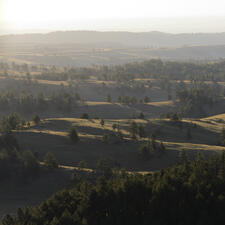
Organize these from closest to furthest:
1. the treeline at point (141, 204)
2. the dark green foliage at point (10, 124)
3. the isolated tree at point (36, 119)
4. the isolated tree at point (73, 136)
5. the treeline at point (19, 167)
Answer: the treeline at point (141, 204)
the treeline at point (19, 167)
the isolated tree at point (73, 136)
the dark green foliage at point (10, 124)
the isolated tree at point (36, 119)

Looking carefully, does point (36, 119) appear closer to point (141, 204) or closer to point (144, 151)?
point (144, 151)

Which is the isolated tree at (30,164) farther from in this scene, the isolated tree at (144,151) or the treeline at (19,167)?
the isolated tree at (144,151)

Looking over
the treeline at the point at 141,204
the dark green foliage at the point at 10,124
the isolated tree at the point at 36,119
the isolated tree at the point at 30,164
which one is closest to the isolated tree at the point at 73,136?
the dark green foliage at the point at 10,124

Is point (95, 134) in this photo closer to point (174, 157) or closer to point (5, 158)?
point (174, 157)

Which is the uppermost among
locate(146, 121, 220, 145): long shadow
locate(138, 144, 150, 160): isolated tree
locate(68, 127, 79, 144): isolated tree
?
locate(68, 127, 79, 144): isolated tree

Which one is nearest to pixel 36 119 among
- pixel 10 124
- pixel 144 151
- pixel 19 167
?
pixel 10 124

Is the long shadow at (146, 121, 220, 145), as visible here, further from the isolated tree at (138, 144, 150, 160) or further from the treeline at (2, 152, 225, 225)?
the treeline at (2, 152, 225, 225)

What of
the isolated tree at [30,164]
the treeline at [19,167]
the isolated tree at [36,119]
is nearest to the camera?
the isolated tree at [30,164]

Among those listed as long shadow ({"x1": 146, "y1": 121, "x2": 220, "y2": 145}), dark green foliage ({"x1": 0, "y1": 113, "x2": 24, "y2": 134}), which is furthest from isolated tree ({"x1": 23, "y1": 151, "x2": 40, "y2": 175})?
long shadow ({"x1": 146, "y1": 121, "x2": 220, "y2": 145})
